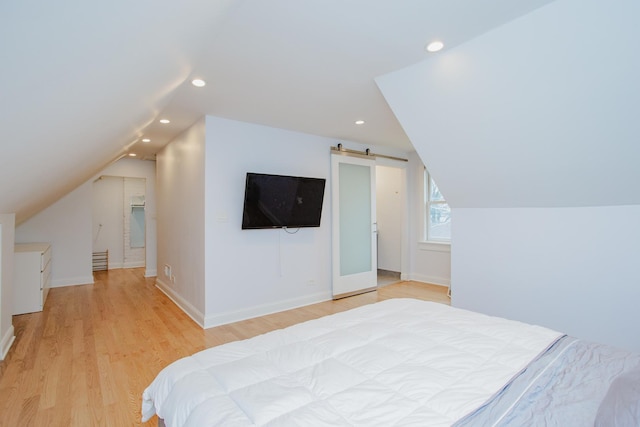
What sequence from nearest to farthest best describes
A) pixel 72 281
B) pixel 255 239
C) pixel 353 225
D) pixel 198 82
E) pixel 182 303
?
1. pixel 198 82
2. pixel 255 239
3. pixel 182 303
4. pixel 353 225
5. pixel 72 281

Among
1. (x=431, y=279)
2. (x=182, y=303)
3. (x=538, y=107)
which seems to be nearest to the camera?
(x=538, y=107)

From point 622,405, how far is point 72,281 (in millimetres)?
6760

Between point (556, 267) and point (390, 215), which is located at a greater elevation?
point (390, 215)

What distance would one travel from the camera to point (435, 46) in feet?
6.88

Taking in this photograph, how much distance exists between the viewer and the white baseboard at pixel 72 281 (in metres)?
5.16

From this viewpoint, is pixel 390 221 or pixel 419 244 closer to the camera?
pixel 419 244

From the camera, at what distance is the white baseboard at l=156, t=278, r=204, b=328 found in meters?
3.51

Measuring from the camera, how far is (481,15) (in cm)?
177

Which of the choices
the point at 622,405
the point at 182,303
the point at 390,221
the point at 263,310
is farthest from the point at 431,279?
the point at 622,405

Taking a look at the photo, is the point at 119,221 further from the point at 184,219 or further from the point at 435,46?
the point at 435,46

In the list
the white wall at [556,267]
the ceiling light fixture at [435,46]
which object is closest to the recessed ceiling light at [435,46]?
the ceiling light fixture at [435,46]

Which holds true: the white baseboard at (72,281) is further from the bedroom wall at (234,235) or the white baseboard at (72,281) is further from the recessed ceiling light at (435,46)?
the recessed ceiling light at (435,46)

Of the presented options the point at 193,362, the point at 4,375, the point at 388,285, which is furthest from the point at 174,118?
the point at 388,285

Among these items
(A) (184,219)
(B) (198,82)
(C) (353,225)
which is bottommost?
(C) (353,225)
